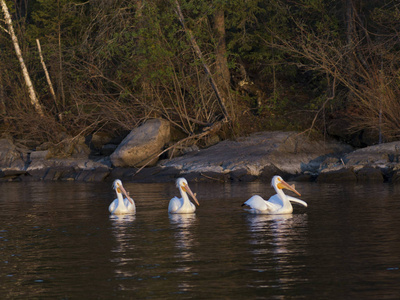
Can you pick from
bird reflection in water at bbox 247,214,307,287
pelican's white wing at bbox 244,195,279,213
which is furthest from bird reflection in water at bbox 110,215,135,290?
pelican's white wing at bbox 244,195,279,213

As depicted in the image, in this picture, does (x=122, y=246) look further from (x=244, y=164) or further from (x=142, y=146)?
(x=142, y=146)

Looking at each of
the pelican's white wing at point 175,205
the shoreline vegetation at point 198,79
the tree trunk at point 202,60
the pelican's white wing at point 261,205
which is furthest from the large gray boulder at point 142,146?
the pelican's white wing at point 261,205

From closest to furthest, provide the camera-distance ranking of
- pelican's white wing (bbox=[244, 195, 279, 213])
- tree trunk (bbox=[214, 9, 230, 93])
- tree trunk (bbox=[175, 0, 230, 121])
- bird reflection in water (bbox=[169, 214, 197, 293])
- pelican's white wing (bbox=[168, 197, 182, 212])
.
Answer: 1. bird reflection in water (bbox=[169, 214, 197, 293])
2. pelican's white wing (bbox=[244, 195, 279, 213])
3. pelican's white wing (bbox=[168, 197, 182, 212])
4. tree trunk (bbox=[175, 0, 230, 121])
5. tree trunk (bbox=[214, 9, 230, 93])

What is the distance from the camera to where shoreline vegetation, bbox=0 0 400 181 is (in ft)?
100

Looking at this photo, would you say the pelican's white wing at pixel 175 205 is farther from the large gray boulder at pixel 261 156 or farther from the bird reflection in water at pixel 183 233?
the large gray boulder at pixel 261 156

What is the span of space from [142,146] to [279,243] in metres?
19.3

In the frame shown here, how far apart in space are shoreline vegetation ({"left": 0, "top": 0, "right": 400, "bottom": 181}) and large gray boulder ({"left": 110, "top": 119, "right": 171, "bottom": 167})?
20 cm

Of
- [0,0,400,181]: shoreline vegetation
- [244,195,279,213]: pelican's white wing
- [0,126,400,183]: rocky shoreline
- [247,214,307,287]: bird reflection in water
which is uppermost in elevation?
[0,0,400,181]: shoreline vegetation

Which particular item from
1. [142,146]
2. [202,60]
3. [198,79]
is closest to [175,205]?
[142,146]

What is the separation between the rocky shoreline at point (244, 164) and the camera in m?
26.3

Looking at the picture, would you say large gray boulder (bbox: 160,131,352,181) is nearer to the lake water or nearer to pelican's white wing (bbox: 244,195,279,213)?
the lake water

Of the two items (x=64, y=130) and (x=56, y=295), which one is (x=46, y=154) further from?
(x=56, y=295)

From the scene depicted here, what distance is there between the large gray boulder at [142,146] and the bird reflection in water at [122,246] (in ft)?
46.0

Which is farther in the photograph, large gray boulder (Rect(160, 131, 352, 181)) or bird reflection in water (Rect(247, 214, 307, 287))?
large gray boulder (Rect(160, 131, 352, 181))
